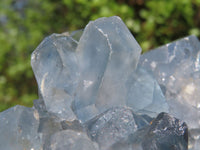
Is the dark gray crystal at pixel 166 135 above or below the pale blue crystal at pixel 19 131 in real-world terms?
above

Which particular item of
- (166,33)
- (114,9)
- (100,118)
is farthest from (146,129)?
(166,33)

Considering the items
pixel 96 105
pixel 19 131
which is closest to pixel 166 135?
pixel 96 105

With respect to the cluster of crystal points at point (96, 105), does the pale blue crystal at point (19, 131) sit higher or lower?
lower

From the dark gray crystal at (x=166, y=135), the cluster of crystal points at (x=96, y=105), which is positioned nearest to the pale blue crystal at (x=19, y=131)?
the cluster of crystal points at (x=96, y=105)

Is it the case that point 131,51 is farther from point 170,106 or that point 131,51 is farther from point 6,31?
point 6,31

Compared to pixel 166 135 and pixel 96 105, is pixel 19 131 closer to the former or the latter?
pixel 96 105

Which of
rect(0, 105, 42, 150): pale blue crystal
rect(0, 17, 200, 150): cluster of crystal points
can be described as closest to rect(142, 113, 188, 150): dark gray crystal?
rect(0, 17, 200, 150): cluster of crystal points

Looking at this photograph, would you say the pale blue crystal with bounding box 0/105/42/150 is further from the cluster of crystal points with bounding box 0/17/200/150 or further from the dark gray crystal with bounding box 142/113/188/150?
the dark gray crystal with bounding box 142/113/188/150

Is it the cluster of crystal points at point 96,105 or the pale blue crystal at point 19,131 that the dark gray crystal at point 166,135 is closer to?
the cluster of crystal points at point 96,105
